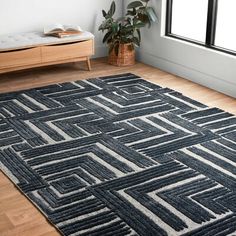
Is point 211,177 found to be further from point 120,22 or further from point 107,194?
point 120,22

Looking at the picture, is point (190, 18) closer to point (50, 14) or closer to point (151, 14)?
point (151, 14)

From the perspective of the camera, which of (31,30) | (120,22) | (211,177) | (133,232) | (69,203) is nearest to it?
(133,232)

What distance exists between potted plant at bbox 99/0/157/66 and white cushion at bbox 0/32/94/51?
294 millimetres

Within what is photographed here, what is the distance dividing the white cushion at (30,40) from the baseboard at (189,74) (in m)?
0.76

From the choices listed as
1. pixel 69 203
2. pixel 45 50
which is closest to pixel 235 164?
pixel 69 203

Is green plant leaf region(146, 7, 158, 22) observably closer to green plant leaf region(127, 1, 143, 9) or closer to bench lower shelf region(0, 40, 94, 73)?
green plant leaf region(127, 1, 143, 9)

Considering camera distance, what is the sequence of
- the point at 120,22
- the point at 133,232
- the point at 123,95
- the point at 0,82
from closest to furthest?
the point at 133,232 → the point at 123,95 → the point at 0,82 → the point at 120,22

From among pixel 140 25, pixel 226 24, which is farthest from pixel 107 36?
pixel 226 24

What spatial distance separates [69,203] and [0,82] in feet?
7.79

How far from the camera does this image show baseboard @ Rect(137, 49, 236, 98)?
4496mm

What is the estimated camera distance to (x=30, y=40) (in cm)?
477

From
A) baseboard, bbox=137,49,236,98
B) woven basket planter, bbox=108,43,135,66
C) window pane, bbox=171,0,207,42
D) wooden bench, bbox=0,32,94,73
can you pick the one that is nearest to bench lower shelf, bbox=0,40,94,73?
wooden bench, bbox=0,32,94,73

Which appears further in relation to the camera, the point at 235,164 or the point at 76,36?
the point at 76,36

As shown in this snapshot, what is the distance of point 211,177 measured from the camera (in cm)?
306
